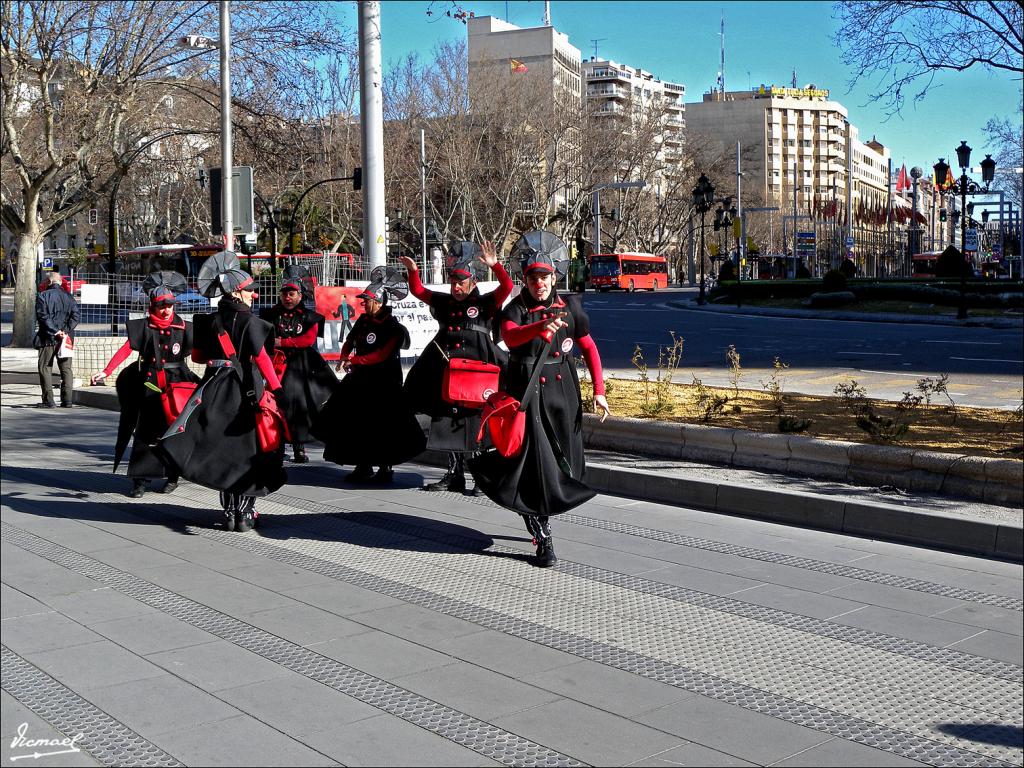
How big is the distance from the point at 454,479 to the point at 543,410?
A: 9.21ft

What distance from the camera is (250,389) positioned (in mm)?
8102

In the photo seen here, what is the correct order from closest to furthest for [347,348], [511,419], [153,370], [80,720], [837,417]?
[80,720]
[511,419]
[153,370]
[347,348]
[837,417]

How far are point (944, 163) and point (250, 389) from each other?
98.5 feet

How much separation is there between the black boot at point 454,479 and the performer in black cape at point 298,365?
137 centimetres

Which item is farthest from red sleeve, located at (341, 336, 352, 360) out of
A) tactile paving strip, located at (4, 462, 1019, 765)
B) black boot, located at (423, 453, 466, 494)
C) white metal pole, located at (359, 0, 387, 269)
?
white metal pole, located at (359, 0, 387, 269)

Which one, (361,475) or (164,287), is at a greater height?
(164,287)

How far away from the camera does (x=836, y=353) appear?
2130cm

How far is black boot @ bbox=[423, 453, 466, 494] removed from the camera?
9719mm

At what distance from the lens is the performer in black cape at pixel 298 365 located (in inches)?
414

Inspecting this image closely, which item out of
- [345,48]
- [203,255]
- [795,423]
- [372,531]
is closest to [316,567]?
[372,531]

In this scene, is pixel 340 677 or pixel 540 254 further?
pixel 540 254

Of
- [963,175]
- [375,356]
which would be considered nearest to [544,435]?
[375,356]

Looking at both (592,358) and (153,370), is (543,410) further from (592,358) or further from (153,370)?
(153,370)

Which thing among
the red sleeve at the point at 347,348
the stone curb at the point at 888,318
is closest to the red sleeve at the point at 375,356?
the red sleeve at the point at 347,348
